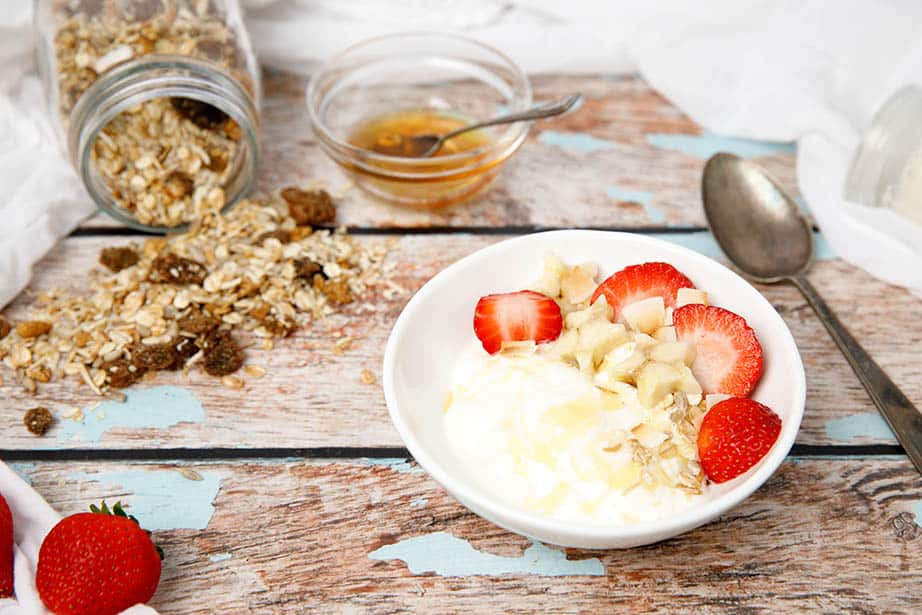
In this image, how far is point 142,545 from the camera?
32.2 inches


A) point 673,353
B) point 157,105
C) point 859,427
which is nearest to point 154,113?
point 157,105

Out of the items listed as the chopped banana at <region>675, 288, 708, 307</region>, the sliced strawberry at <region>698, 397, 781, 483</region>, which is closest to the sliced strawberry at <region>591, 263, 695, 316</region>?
the chopped banana at <region>675, 288, 708, 307</region>

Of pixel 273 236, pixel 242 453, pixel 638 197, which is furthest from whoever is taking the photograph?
pixel 638 197

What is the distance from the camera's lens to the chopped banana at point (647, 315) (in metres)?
0.97

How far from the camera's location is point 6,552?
844 millimetres

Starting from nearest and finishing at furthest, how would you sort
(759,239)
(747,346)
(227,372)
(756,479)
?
(756,479) < (747,346) < (227,372) < (759,239)

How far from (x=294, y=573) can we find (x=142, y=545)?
0.15 m

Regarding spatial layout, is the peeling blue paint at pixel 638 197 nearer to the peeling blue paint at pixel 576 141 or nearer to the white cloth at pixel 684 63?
the peeling blue paint at pixel 576 141

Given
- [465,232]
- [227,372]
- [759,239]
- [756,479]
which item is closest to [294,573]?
[227,372]

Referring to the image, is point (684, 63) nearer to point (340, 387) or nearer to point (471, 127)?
point (471, 127)

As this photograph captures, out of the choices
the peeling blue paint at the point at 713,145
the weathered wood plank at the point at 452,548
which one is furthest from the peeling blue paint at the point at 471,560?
the peeling blue paint at the point at 713,145

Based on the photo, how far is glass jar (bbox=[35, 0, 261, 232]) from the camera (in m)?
1.20

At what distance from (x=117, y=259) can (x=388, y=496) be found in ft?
1.71

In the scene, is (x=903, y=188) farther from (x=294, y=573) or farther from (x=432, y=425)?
(x=294, y=573)
